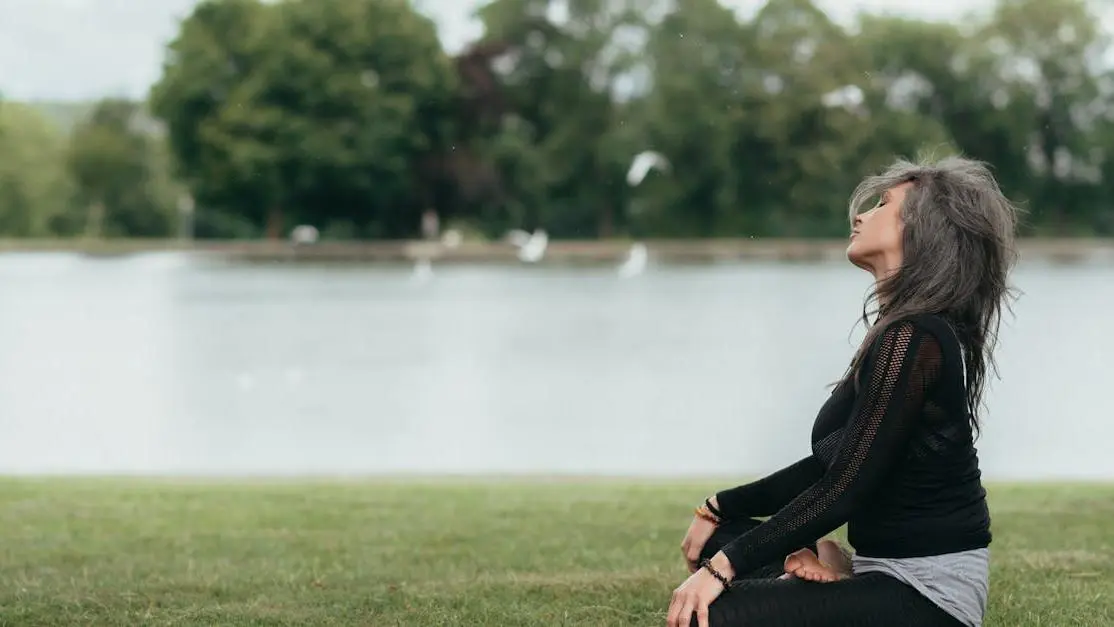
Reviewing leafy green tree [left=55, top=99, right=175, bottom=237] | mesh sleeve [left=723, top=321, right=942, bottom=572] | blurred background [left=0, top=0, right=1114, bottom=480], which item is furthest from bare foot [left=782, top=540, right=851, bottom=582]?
leafy green tree [left=55, top=99, right=175, bottom=237]

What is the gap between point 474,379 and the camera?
2144 centimetres

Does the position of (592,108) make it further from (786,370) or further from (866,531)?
(866,531)

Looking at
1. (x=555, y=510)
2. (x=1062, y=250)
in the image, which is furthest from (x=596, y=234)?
(x=555, y=510)

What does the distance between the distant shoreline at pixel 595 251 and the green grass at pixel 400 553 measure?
→ 2261 inches

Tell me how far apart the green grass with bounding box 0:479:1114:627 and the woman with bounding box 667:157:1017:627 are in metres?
1.34

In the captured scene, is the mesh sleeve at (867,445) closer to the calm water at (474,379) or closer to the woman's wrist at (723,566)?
the woman's wrist at (723,566)

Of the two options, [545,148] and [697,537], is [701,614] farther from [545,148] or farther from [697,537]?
[545,148]

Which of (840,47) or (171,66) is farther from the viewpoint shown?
(171,66)

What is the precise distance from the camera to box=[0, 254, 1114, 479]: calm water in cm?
1329

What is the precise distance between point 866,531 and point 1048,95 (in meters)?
67.4

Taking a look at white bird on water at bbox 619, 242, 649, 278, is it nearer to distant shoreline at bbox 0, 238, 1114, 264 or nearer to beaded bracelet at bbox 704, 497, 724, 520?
distant shoreline at bbox 0, 238, 1114, 264

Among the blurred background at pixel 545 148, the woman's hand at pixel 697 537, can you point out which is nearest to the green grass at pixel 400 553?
the woman's hand at pixel 697 537

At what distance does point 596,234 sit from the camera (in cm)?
6881

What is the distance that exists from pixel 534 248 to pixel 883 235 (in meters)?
55.9
